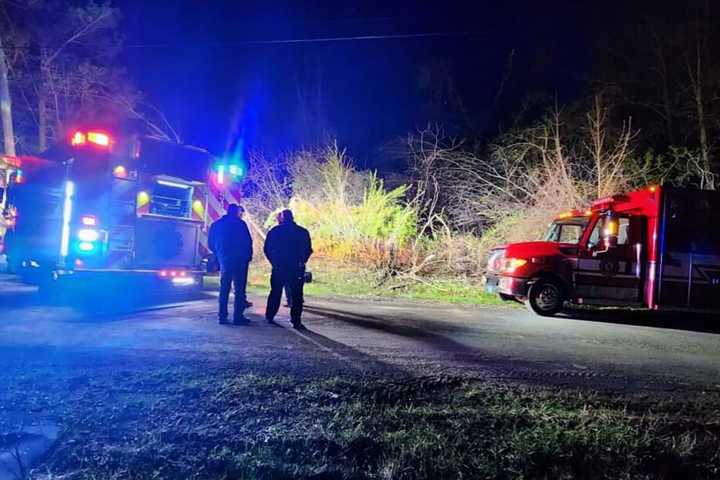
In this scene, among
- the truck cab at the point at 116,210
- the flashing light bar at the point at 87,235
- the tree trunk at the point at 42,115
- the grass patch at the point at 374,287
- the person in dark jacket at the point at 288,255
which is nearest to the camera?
the person in dark jacket at the point at 288,255

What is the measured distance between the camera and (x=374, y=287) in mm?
12914

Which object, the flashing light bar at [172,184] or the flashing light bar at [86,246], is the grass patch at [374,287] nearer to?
the flashing light bar at [172,184]

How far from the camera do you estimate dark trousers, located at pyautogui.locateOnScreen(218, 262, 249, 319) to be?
6840 mm

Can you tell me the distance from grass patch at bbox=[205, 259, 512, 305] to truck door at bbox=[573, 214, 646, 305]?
7.43 ft

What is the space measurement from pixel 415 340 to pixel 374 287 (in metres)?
6.47

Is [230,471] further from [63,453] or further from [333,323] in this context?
[333,323]

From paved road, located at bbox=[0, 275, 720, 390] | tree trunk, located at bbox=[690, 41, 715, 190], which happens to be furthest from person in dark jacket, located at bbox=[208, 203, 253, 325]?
tree trunk, located at bbox=[690, 41, 715, 190]

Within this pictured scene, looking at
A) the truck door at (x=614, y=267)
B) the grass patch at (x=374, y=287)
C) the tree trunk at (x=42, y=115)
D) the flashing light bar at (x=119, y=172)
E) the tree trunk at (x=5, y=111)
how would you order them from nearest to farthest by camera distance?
the flashing light bar at (x=119, y=172), the truck door at (x=614, y=267), the grass patch at (x=374, y=287), the tree trunk at (x=5, y=111), the tree trunk at (x=42, y=115)

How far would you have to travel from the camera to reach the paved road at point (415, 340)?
205 inches

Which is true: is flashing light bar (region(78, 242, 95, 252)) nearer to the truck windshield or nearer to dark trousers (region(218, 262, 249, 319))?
dark trousers (region(218, 262, 249, 319))

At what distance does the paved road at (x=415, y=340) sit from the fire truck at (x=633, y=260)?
541 mm

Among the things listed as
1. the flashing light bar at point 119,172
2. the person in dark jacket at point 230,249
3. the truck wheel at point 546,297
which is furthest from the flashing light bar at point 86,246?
the truck wheel at point 546,297

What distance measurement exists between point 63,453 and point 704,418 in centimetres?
474

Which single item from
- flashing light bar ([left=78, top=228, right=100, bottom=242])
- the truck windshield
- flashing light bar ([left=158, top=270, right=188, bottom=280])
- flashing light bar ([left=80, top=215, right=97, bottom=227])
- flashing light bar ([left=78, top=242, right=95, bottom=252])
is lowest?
flashing light bar ([left=158, top=270, right=188, bottom=280])
